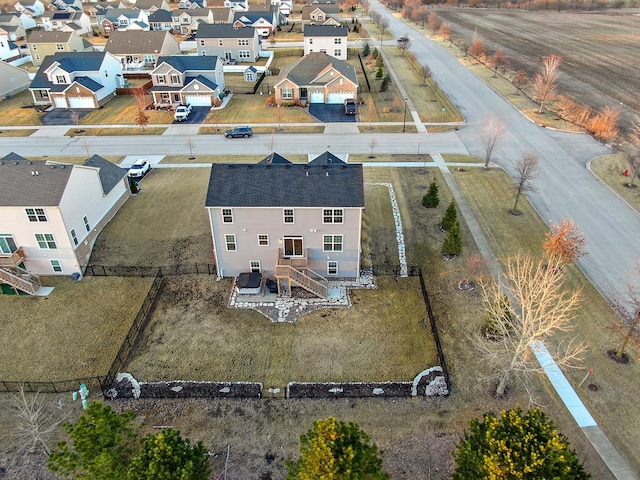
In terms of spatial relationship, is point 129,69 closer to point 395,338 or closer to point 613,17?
point 395,338

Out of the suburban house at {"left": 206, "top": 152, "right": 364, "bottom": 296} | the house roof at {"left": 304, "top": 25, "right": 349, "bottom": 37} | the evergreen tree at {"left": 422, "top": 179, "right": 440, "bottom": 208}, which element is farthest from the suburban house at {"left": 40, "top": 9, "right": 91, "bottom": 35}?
the evergreen tree at {"left": 422, "top": 179, "right": 440, "bottom": 208}

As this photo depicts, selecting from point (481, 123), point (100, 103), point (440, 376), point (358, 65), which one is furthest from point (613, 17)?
point (440, 376)

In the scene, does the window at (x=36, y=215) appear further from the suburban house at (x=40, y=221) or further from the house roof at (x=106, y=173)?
the house roof at (x=106, y=173)

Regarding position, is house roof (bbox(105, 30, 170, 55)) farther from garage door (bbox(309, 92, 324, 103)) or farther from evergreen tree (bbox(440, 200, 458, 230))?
evergreen tree (bbox(440, 200, 458, 230))

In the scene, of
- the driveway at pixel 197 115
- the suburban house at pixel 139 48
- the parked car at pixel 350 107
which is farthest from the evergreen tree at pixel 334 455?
the suburban house at pixel 139 48

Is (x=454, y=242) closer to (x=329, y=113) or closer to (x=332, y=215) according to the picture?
(x=332, y=215)

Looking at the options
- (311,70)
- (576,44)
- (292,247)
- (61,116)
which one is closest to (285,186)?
(292,247)
